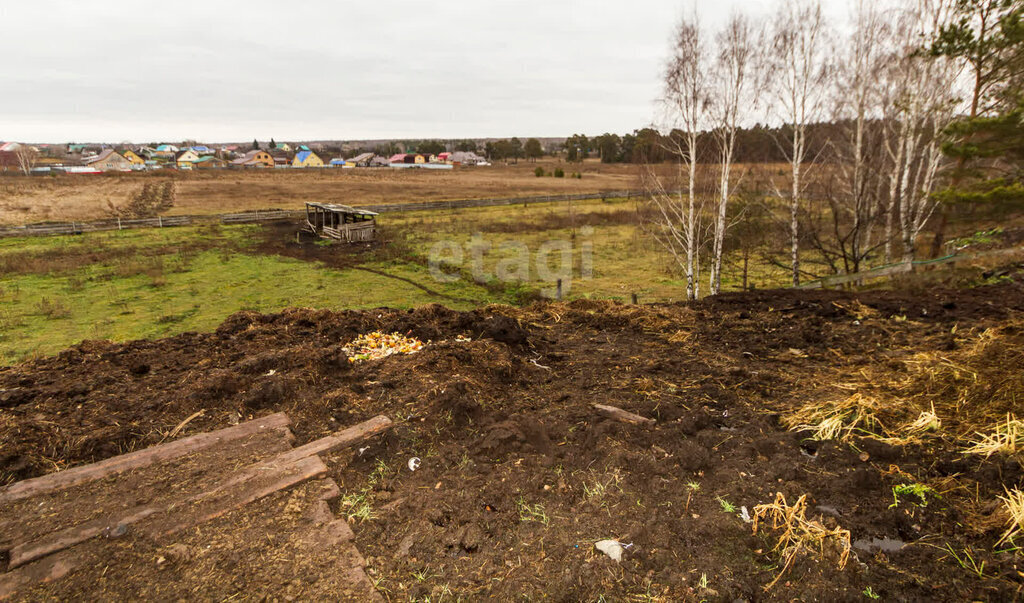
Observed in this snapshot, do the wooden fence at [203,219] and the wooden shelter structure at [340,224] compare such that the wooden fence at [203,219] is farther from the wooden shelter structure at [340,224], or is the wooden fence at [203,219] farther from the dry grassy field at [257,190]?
the wooden shelter structure at [340,224]

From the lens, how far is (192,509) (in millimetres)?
2977

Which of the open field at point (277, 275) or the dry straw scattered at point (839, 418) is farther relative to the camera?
the open field at point (277, 275)

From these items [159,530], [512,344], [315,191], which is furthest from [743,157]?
[315,191]

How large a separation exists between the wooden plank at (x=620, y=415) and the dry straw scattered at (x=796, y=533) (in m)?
1.17

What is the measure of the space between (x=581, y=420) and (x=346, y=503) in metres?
1.94

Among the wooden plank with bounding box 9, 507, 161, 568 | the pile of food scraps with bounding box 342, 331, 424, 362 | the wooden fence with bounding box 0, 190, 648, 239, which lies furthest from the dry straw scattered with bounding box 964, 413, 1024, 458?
the wooden fence with bounding box 0, 190, 648, 239

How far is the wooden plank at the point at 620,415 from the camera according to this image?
3898 millimetres

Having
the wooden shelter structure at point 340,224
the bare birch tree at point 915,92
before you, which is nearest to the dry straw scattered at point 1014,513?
the bare birch tree at point 915,92

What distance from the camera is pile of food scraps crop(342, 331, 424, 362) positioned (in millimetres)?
5523

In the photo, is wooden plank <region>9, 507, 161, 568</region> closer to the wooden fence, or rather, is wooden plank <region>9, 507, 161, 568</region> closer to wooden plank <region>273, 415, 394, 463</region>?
wooden plank <region>273, 415, 394, 463</region>

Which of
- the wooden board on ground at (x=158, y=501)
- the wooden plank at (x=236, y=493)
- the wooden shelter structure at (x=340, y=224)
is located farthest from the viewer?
the wooden shelter structure at (x=340, y=224)

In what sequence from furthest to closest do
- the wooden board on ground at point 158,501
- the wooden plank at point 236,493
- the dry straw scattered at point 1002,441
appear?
the dry straw scattered at point 1002,441, the wooden plank at point 236,493, the wooden board on ground at point 158,501

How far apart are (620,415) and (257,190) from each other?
169 feet

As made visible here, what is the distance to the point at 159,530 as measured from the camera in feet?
9.19
